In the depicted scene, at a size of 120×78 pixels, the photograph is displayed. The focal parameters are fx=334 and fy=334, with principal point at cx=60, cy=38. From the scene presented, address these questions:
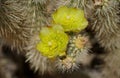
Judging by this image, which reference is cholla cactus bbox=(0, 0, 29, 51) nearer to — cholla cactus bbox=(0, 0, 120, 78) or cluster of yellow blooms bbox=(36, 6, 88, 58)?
cholla cactus bbox=(0, 0, 120, 78)

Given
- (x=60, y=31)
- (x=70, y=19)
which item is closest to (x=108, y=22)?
(x=70, y=19)

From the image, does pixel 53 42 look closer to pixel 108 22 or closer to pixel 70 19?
pixel 70 19

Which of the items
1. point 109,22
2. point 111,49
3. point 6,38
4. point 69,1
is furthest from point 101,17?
point 6,38

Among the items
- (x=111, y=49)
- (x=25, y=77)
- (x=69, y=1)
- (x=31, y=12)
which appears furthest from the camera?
(x=25, y=77)

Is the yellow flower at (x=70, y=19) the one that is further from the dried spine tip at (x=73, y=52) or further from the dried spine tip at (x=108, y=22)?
the dried spine tip at (x=108, y=22)

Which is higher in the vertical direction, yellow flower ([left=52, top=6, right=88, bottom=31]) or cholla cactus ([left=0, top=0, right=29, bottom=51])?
yellow flower ([left=52, top=6, right=88, bottom=31])

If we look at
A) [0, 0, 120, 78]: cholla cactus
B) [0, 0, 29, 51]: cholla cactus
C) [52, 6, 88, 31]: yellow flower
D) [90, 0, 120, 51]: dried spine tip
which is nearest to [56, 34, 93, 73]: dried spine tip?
[0, 0, 120, 78]: cholla cactus

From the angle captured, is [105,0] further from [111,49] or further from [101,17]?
[111,49]

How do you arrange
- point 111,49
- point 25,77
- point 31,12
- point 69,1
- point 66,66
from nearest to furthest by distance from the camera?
point 66,66 → point 69,1 → point 31,12 → point 111,49 → point 25,77
